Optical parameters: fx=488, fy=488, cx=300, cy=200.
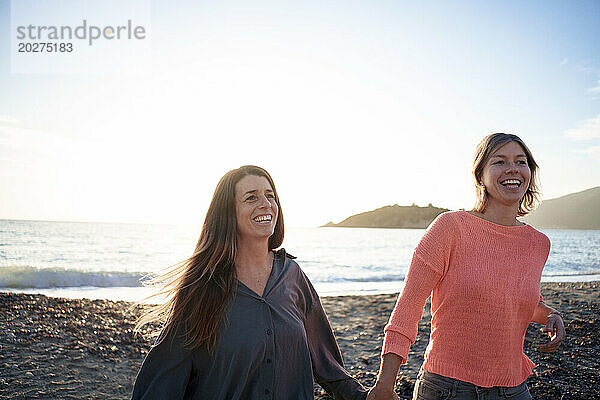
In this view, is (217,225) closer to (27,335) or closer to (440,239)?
(440,239)

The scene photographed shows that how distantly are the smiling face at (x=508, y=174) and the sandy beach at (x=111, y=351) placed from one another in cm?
359

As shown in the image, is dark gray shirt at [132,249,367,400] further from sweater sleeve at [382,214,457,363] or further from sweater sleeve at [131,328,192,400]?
sweater sleeve at [382,214,457,363]

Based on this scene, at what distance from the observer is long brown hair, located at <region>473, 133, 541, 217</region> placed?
2.82 m

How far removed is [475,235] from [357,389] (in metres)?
1.31

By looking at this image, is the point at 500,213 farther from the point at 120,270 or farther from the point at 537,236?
the point at 120,270

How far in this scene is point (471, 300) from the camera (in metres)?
2.57

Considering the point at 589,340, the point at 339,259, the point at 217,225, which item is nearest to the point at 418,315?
the point at 217,225

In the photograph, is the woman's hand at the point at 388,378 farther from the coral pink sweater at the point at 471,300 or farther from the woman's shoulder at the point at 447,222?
the woman's shoulder at the point at 447,222

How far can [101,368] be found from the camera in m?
6.59

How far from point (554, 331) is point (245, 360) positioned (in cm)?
185

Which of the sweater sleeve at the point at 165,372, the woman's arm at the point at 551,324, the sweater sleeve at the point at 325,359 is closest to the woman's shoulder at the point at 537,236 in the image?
the woman's arm at the point at 551,324

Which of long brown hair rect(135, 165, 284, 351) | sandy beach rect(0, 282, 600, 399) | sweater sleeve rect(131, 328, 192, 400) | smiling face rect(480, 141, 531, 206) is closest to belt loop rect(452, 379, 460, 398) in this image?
smiling face rect(480, 141, 531, 206)

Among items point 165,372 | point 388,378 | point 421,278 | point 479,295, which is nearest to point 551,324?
point 479,295

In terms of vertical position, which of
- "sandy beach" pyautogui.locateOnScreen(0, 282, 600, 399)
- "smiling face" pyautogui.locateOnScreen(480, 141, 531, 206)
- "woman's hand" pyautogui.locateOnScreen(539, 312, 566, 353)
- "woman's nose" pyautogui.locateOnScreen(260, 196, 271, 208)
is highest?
"smiling face" pyautogui.locateOnScreen(480, 141, 531, 206)
